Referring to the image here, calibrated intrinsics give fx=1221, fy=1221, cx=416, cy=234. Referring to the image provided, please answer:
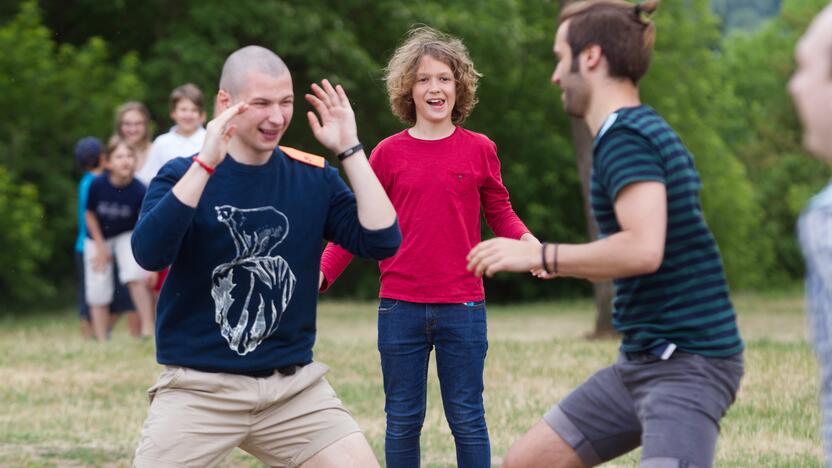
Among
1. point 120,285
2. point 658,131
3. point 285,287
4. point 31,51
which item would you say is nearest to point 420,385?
point 285,287

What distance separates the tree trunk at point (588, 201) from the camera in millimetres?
13305

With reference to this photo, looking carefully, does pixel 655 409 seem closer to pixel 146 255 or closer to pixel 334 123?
pixel 334 123

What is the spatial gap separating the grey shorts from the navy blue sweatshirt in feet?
3.21

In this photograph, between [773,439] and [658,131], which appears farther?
[773,439]

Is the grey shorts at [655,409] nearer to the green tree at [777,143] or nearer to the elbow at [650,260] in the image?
the elbow at [650,260]

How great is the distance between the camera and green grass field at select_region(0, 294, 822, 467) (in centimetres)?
702

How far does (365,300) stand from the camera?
28.2 metres

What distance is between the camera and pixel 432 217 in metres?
5.36

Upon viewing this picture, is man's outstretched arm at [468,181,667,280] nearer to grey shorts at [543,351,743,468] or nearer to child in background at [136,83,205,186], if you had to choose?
grey shorts at [543,351,743,468]

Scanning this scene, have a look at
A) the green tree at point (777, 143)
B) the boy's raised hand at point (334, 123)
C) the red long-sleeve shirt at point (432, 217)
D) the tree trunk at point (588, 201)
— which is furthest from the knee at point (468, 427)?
the green tree at point (777, 143)

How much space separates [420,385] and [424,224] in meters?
0.71

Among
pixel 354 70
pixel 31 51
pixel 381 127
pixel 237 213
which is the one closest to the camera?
pixel 237 213

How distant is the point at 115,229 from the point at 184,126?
2.02 metres

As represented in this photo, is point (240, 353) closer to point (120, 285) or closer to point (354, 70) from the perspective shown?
point (120, 285)
